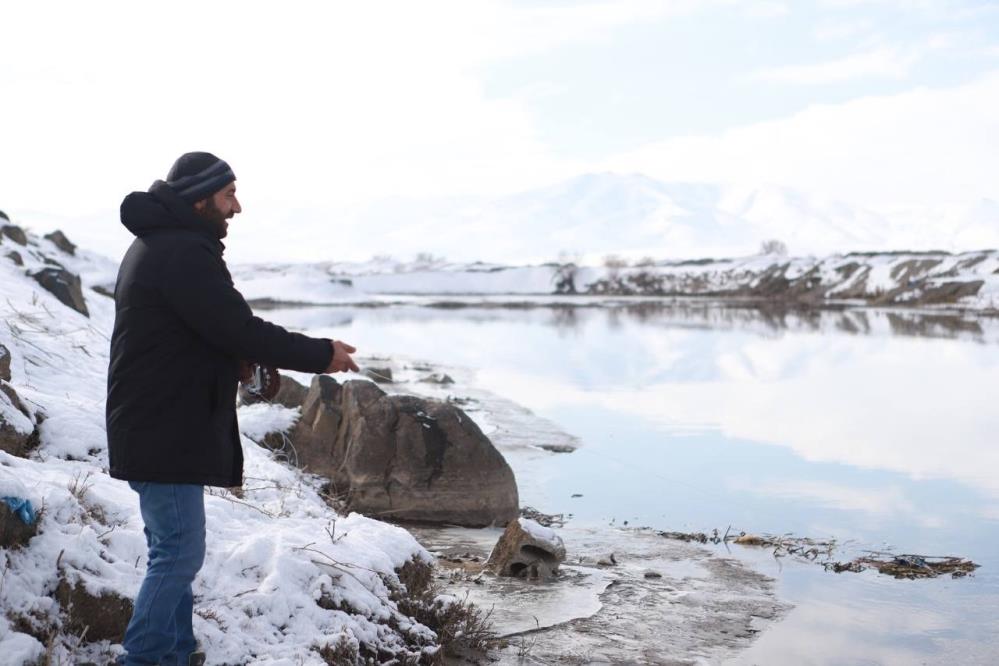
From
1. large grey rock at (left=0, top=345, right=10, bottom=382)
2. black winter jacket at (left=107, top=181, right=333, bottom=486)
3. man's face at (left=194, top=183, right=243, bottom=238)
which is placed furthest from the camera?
large grey rock at (left=0, top=345, right=10, bottom=382)

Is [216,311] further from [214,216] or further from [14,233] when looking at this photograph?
[14,233]

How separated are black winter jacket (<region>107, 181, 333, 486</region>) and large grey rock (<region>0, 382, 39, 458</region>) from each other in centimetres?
218

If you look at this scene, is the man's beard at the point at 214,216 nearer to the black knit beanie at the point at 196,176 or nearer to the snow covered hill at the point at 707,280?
the black knit beanie at the point at 196,176

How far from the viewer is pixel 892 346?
27.1 m

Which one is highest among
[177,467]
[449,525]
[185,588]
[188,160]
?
[188,160]

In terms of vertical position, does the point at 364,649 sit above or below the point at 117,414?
below

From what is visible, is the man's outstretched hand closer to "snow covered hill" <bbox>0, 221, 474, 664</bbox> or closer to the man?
the man

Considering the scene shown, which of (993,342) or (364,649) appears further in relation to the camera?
(993,342)

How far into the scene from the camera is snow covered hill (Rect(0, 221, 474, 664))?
4062 millimetres

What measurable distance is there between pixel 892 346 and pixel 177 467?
26.2 metres

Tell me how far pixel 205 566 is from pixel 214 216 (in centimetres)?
177

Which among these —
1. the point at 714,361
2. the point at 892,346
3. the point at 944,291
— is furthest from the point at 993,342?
the point at 944,291

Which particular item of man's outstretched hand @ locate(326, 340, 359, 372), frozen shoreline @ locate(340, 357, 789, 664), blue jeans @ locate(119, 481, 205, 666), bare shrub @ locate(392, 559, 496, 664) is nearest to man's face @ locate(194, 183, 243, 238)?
man's outstretched hand @ locate(326, 340, 359, 372)

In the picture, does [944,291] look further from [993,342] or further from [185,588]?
[185,588]
